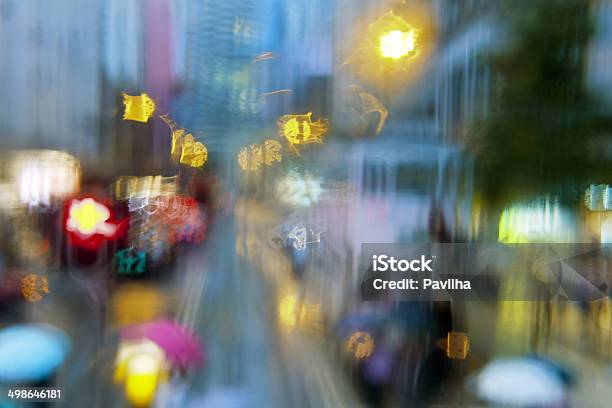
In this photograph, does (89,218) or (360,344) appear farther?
(360,344)

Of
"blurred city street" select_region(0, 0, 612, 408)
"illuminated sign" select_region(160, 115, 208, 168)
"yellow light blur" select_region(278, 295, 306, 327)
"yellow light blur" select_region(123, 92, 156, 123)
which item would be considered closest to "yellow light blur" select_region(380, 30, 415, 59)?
"blurred city street" select_region(0, 0, 612, 408)

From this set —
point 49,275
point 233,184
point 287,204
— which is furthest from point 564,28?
point 49,275

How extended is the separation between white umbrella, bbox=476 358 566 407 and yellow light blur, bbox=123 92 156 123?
1641 millimetres

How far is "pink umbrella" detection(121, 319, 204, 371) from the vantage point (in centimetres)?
171

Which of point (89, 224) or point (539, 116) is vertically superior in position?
point (539, 116)

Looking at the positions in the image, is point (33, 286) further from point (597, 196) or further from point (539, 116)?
point (597, 196)

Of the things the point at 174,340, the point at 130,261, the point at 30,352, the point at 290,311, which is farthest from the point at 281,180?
the point at 30,352

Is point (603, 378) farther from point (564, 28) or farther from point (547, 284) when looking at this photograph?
point (564, 28)

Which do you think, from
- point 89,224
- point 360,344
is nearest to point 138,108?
point 89,224

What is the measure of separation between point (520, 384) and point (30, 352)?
191 centimetres

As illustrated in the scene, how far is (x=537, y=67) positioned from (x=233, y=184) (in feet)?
4.07

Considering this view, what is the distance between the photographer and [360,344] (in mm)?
1755

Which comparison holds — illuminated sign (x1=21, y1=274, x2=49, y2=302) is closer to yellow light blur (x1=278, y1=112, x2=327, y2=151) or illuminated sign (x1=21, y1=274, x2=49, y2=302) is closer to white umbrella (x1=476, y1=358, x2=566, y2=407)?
yellow light blur (x1=278, y1=112, x2=327, y2=151)

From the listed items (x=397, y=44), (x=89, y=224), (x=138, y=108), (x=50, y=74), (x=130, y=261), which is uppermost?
(x=397, y=44)
